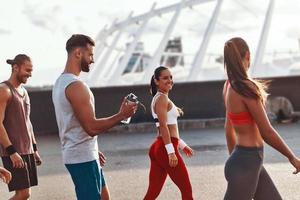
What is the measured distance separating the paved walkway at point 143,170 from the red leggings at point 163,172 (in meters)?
1.72

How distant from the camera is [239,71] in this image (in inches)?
147

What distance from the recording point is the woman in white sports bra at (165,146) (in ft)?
16.4

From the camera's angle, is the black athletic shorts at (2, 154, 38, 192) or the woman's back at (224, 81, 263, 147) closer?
the woman's back at (224, 81, 263, 147)

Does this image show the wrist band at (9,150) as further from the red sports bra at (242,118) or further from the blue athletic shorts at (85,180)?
the red sports bra at (242,118)

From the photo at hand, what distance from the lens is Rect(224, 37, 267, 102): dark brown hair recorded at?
12.0ft

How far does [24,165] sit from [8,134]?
0.33 meters

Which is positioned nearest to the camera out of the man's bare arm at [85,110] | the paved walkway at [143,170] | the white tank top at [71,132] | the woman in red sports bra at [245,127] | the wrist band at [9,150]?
the woman in red sports bra at [245,127]

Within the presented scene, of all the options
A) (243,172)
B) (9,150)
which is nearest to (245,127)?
(243,172)

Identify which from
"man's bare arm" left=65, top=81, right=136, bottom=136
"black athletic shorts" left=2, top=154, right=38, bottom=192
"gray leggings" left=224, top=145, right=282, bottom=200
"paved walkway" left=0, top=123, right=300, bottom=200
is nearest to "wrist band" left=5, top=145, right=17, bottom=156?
"black athletic shorts" left=2, top=154, right=38, bottom=192

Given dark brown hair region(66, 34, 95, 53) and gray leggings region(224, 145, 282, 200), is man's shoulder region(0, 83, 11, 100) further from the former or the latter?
gray leggings region(224, 145, 282, 200)

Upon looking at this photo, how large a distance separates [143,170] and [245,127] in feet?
19.5

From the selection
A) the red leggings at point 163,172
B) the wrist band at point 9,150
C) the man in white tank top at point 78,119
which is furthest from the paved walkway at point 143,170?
the man in white tank top at point 78,119

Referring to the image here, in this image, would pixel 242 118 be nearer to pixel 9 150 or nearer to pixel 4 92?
pixel 9 150

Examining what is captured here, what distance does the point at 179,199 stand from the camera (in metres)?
6.82
